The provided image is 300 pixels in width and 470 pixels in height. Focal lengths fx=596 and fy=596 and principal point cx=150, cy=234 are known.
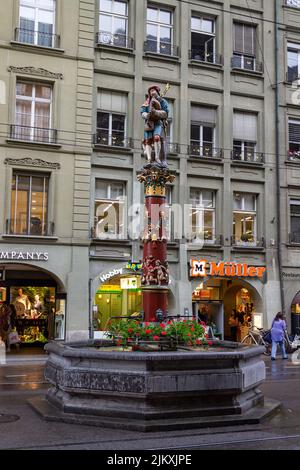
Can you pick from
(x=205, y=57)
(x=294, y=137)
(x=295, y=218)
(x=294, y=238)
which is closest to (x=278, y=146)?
(x=294, y=137)

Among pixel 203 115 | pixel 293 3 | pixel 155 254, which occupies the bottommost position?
pixel 155 254

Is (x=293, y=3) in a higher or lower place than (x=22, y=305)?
higher

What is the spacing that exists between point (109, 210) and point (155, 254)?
13192 mm

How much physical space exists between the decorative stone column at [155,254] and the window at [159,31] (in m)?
15.9

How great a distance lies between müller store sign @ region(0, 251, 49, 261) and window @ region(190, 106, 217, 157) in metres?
8.71

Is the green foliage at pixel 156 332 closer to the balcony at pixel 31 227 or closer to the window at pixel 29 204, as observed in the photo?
the balcony at pixel 31 227

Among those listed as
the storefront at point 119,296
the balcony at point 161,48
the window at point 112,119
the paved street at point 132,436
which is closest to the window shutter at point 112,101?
the window at point 112,119

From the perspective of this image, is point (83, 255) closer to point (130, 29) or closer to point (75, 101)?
point (75, 101)

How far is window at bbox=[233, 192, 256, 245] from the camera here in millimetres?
27953

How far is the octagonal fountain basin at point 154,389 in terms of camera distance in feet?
29.0

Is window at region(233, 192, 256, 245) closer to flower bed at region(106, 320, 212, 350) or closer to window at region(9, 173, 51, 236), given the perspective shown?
window at region(9, 173, 51, 236)

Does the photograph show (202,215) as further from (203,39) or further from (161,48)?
(203,39)

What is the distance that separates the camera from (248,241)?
91.8ft

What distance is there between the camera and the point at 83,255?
24453 millimetres
